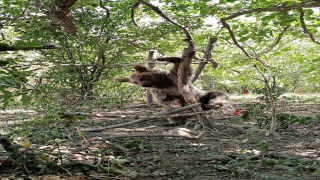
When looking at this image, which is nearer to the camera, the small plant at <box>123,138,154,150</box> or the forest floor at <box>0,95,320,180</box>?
the forest floor at <box>0,95,320,180</box>

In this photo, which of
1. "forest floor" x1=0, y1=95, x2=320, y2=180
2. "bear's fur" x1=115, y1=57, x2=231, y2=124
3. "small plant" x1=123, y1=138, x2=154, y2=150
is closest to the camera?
"forest floor" x1=0, y1=95, x2=320, y2=180

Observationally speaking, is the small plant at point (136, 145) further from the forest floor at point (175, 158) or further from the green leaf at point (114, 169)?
the green leaf at point (114, 169)

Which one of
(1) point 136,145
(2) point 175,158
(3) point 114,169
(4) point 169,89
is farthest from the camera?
(4) point 169,89

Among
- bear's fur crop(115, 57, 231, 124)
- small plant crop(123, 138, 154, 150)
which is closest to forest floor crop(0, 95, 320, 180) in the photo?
small plant crop(123, 138, 154, 150)

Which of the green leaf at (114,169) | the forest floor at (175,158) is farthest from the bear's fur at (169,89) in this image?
the green leaf at (114,169)

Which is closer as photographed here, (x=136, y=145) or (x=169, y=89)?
(x=136, y=145)

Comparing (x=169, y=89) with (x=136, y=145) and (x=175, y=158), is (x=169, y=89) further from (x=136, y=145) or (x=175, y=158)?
(x=175, y=158)

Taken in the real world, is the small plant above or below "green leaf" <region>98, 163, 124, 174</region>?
below

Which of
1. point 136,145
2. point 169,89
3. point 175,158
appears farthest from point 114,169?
point 169,89

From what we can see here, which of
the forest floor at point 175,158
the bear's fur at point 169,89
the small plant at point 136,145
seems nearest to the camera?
the forest floor at point 175,158

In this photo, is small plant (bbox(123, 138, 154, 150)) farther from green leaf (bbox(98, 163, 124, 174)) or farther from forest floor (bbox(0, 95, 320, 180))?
green leaf (bbox(98, 163, 124, 174))

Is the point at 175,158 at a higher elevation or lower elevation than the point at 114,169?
lower

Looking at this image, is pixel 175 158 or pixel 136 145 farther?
pixel 136 145

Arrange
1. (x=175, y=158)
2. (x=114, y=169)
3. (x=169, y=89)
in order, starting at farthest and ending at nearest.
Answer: (x=169, y=89), (x=175, y=158), (x=114, y=169)
